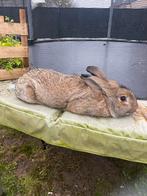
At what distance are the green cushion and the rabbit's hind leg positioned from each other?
0.09 meters

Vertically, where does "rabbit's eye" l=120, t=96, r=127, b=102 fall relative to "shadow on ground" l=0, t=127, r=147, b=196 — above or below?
above

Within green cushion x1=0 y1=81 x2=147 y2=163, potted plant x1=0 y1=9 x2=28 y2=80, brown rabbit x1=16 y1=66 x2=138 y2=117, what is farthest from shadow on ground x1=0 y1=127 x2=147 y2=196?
potted plant x1=0 y1=9 x2=28 y2=80

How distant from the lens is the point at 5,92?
2.12m

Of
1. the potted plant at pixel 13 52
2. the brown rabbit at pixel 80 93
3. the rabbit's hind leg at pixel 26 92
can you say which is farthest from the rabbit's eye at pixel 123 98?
the potted plant at pixel 13 52

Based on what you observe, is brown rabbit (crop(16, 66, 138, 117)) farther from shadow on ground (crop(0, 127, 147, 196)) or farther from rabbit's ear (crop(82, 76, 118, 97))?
shadow on ground (crop(0, 127, 147, 196))

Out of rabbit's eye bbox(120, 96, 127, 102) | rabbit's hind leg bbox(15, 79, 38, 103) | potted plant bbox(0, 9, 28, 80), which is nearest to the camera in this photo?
rabbit's eye bbox(120, 96, 127, 102)

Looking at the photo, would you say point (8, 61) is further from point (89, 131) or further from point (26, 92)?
point (89, 131)

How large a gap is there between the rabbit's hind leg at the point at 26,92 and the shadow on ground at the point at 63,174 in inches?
24.3

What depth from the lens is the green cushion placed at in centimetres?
149

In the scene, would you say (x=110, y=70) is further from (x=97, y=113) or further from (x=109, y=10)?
(x=109, y=10)

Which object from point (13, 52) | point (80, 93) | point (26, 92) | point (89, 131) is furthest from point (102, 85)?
point (13, 52)

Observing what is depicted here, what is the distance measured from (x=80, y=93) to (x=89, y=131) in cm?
29

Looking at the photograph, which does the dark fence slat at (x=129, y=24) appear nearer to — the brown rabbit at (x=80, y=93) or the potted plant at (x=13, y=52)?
the potted plant at (x=13, y=52)

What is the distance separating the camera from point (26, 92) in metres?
1.89
